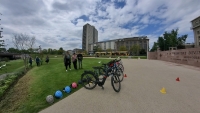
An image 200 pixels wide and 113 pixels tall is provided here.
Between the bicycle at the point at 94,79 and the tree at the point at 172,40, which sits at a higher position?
the tree at the point at 172,40

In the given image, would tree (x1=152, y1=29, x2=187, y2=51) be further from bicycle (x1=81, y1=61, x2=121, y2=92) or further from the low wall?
bicycle (x1=81, y1=61, x2=121, y2=92)

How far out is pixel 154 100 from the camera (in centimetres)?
354

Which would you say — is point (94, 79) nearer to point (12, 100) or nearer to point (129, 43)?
point (12, 100)

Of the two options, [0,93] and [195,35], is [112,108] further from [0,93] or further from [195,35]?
[195,35]

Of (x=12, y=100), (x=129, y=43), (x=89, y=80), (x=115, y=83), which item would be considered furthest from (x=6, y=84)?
(x=129, y=43)

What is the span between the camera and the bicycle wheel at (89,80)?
4785 mm

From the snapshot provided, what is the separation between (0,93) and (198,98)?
773 cm

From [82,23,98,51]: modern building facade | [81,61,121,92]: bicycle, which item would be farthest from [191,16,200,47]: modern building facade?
[82,23,98,51]: modern building facade

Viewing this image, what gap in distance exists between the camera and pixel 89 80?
16.0ft

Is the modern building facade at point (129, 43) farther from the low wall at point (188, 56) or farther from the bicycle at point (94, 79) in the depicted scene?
the bicycle at point (94, 79)

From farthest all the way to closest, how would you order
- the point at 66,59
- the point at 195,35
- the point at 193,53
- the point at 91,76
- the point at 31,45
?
the point at 195,35
the point at 31,45
the point at 193,53
the point at 66,59
the point at 91,76

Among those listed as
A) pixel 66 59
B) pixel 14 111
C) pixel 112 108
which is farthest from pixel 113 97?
pixel 66 59

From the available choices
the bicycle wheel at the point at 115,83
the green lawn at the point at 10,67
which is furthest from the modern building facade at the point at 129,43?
the bicycle wheel at the point at 115,83

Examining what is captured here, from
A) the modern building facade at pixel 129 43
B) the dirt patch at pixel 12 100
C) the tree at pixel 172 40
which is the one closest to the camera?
the dirt patch at pixel 12 100
